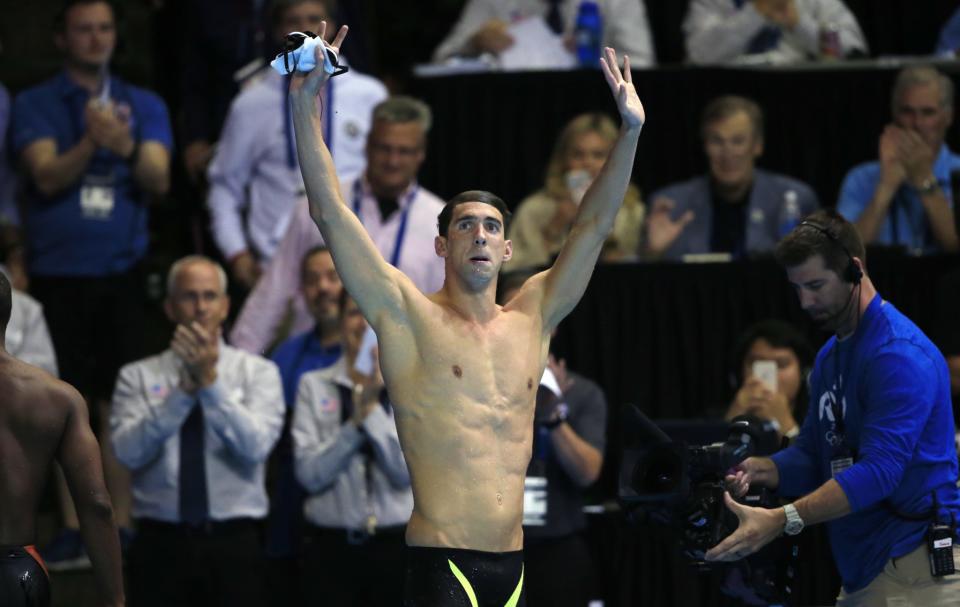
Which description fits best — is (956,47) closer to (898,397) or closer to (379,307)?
(898,397)

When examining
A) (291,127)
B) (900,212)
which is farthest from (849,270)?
(291,127)

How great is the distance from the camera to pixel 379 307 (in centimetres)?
494

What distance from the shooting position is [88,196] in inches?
321

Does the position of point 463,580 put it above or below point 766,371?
below

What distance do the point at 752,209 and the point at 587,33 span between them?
1.48 m

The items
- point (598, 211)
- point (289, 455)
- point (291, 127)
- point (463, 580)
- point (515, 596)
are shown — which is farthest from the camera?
point (291, 127)

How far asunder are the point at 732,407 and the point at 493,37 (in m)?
2.78

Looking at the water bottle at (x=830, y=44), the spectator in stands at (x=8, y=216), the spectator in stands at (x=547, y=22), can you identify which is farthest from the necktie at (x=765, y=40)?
the spectator in stands at (x=8, y=216)

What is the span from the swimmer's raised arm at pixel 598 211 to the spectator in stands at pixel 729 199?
9.47 feet

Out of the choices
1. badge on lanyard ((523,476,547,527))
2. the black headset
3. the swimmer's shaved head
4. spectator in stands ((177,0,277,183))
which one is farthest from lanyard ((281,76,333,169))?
the black headset

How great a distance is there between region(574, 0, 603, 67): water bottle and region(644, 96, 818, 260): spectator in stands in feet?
3.08

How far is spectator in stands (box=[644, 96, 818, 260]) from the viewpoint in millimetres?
8031

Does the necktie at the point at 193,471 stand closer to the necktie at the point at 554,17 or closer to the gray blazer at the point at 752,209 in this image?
the gray blazer at the point at 752,209

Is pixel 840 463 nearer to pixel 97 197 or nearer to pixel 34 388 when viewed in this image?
pixel 34 388
